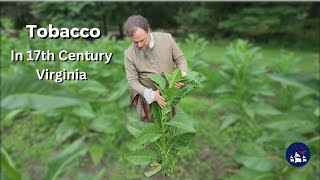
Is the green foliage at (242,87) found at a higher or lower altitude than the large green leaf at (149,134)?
lower

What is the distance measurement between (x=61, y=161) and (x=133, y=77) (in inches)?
23.7

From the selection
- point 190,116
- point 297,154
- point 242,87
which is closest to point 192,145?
point 190,116

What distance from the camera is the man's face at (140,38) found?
89 cm

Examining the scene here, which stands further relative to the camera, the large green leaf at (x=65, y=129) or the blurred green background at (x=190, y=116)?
the large green leaf at (x=65, y=129)

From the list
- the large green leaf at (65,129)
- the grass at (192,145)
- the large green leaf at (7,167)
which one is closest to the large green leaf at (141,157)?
the large green leaf at (7,167)

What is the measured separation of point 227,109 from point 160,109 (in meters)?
4.98

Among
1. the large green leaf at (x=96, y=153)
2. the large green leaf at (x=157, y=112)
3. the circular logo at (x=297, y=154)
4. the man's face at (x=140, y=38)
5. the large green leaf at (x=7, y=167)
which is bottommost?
the large green leaf at (x=96, y=153)

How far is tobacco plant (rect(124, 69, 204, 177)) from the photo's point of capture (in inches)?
34.4

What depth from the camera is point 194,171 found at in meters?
4.38

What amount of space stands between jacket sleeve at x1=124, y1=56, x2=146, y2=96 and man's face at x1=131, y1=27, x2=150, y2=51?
4 cm

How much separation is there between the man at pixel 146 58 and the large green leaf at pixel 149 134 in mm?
57

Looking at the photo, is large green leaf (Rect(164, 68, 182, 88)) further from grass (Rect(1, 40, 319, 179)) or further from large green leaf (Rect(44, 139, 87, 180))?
grass (Rect(1, 40, 319, 179))

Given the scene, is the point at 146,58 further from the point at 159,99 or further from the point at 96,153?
the point at 96,153

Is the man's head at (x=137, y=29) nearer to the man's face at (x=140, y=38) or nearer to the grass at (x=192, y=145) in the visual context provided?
the man's face at (x=140, y=38)
